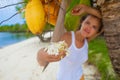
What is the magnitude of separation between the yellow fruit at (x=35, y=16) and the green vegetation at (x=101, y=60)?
3386mm

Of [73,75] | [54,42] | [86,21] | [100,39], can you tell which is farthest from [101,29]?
[100,39]

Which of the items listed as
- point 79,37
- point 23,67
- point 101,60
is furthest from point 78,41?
point 23,67

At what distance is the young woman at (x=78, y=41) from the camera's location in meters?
1.25

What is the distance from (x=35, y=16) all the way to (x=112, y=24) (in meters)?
0.59

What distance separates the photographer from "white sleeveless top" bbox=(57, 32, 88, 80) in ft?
4.45

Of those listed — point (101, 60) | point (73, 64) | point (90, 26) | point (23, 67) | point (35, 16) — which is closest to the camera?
point (35, 16)

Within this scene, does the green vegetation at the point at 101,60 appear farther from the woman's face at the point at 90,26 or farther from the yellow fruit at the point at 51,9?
the yellow fruit at the point at 51,9

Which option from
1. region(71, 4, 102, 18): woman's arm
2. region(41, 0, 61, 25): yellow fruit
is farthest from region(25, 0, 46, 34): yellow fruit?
region(71, 4, 102, 18): woman's arm

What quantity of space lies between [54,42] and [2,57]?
9.53 metres

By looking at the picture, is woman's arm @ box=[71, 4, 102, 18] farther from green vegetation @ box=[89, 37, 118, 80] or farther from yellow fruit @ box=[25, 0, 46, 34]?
green vegetation @ box=[89, 37, 118, 80]

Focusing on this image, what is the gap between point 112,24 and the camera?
1450 millimetres

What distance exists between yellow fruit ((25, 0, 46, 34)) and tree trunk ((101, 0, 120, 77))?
0.47 m

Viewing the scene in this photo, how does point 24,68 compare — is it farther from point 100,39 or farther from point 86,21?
point 86,21

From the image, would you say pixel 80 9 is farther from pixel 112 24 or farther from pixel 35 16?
pixel 112 24
